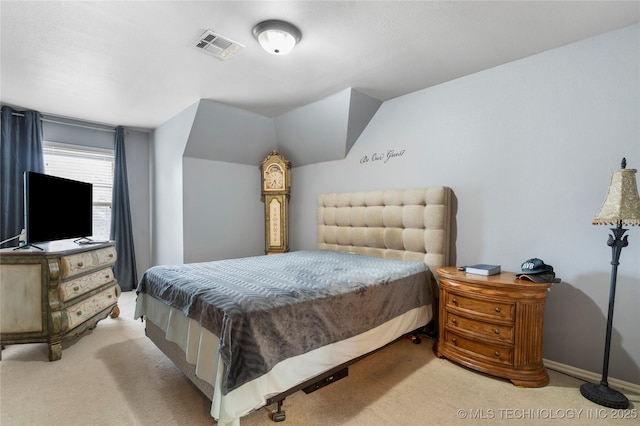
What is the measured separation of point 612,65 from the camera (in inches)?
85.6

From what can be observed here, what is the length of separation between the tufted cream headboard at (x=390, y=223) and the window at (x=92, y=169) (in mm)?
3411

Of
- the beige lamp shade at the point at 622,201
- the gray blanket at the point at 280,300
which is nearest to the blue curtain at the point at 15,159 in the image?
the gray blanket at the point at 280,300

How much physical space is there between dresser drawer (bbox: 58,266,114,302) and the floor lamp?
167 inches

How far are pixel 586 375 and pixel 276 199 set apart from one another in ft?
12.9

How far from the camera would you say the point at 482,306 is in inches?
91.0

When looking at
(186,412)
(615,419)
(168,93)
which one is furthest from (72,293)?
(615,419)

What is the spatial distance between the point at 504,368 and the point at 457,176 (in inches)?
68.1

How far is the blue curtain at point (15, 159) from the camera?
3.66m

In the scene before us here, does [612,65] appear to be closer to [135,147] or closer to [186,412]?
[186,412]

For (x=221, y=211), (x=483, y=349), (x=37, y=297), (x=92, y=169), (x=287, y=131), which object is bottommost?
(x=483, y=349)

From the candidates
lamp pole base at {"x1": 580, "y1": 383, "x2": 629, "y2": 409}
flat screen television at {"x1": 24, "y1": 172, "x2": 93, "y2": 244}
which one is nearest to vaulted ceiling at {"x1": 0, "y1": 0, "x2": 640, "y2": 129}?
flat screen television at {"x1": 24, "y1": 172, "x2": 93, "y2": 244}

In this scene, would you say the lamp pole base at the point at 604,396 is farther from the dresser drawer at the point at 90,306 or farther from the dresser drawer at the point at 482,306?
the dresser drawer at the point at 90,306

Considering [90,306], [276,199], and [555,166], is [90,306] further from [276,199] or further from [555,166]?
[555,166]

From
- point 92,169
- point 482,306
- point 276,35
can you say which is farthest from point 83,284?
point 482,306
